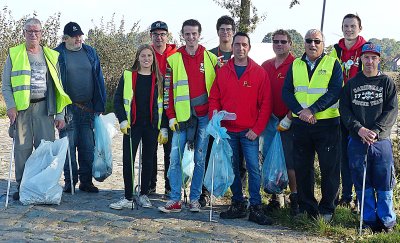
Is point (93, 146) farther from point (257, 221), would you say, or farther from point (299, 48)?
point (299, 48)

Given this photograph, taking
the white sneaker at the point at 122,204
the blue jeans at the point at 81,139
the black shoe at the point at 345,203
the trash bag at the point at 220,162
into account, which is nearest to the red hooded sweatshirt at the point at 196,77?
the trash bag at the point at 220,162

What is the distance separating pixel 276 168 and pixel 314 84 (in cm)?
109

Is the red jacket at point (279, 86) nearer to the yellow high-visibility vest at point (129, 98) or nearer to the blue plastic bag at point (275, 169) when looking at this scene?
the blue plastic bag at point (275, 169)

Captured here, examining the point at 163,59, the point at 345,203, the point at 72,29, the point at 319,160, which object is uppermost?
the point at 72,29

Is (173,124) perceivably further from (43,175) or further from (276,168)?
(43,175)

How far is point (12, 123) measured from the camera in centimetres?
643

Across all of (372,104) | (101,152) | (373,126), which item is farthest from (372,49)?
(101,152)

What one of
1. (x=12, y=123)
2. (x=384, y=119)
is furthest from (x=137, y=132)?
(x=384, y=119)

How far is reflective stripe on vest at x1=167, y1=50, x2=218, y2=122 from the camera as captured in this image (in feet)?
19.7

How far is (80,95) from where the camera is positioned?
681 centimetres

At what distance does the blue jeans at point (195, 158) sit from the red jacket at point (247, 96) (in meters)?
0.33

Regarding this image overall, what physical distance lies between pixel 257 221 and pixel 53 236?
2.16 m

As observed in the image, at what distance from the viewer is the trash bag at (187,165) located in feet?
20.1

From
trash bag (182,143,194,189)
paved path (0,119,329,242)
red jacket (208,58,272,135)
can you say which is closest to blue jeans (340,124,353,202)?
red jacket (208,58,272,135)
